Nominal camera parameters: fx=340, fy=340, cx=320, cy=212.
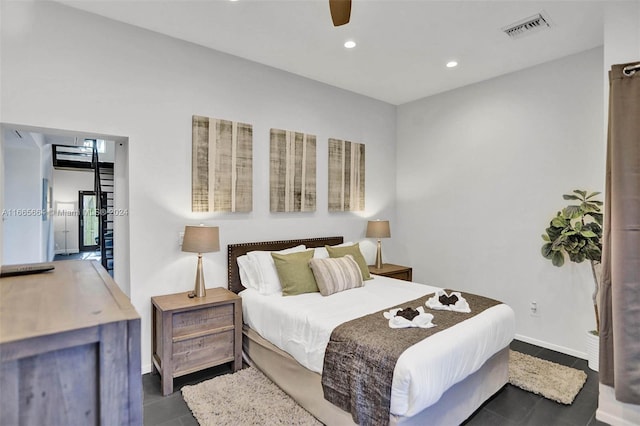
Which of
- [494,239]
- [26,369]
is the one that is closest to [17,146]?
[26,369]

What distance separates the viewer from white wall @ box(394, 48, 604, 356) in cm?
346

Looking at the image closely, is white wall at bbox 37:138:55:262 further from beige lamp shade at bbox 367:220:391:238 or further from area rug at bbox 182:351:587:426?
beige lamp shade at bbox 367:220:391:238

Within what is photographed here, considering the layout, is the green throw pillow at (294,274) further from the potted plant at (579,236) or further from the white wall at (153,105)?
the potted plant at (579,236)

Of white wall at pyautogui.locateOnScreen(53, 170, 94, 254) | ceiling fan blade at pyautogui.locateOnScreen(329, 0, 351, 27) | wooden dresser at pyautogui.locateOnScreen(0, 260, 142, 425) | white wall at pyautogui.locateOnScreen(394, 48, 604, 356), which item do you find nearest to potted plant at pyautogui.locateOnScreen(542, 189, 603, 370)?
white wall at pyautogui.locateOnScreen(394, 48, 604, 356)

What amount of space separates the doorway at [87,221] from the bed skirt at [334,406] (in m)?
9.14

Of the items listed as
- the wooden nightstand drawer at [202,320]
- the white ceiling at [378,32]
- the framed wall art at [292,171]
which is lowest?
the wooden nightstand drawer at [202,320]

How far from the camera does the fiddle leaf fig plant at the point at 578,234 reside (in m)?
3.06

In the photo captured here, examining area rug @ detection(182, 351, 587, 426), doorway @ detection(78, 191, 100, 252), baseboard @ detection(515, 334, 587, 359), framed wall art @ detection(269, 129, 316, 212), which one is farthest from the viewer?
doorway @ detection(78, 191, 100, 252)

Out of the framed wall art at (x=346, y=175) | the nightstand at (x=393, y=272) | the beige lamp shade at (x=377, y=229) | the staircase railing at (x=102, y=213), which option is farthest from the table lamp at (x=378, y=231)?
the staircase railing at (x=102, y=213)

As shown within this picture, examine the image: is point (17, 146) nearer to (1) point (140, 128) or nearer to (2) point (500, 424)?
(1) point (140, 128)

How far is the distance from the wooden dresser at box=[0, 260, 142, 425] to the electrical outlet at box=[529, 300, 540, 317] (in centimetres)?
421

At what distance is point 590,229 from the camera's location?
10.2ft

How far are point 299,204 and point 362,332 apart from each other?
213 centimetres

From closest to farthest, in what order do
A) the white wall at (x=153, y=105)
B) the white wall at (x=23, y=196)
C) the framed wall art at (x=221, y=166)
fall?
the white wall at (x=153, y=105)
the framed wall art at (x=221, y=166)
the white wall at (x=23, y=196)
